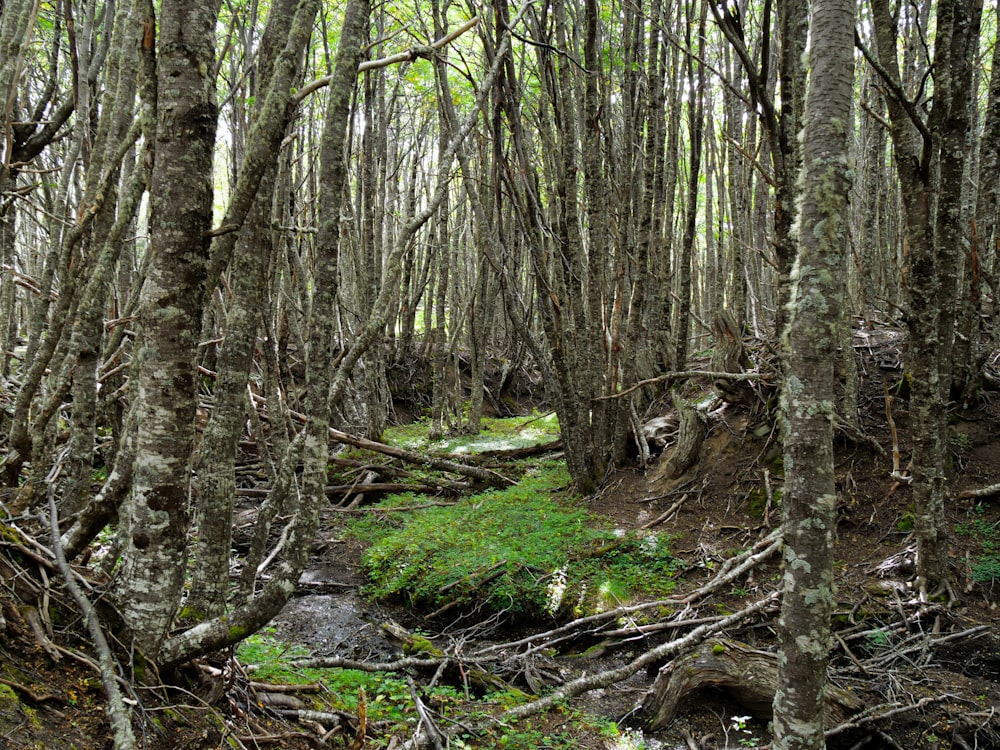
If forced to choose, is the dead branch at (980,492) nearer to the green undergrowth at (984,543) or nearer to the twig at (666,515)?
the green undergrowth at (984,543)

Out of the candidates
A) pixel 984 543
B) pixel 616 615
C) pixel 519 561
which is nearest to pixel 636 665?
pixel 616 615

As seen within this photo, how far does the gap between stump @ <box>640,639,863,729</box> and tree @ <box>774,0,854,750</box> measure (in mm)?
1597

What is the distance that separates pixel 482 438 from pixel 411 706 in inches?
296

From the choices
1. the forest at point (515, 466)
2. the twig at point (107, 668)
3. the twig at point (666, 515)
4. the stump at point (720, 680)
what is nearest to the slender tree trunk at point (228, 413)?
the forest at point (515, 466)

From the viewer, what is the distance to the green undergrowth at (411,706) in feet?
11.1

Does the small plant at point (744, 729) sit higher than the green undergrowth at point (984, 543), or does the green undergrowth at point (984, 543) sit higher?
the green undergrowth at point (984, 543)

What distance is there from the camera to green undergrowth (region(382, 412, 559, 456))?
10.2 meters

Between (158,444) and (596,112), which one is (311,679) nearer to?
(158,444)

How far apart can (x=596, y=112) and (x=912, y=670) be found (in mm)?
5800

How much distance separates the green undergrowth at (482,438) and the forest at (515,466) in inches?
42.4

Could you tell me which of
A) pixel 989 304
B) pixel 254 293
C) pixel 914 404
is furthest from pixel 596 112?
pixel 989 304

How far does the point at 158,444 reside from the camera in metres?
2.31

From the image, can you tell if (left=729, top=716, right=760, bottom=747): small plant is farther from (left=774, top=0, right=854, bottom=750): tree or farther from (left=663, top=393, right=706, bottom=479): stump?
(left=663, top=393, right=706, bottom=479): stump

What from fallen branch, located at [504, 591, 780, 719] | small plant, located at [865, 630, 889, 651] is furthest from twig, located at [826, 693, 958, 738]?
fallen branch, located at [504, 591, 780, 719]
